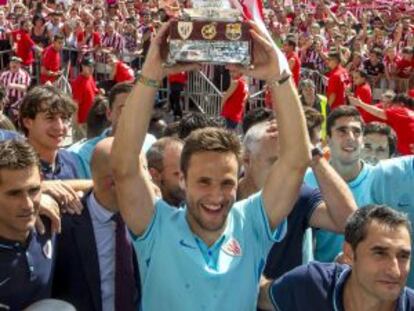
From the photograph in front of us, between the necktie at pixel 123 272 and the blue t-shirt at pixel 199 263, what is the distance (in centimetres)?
32

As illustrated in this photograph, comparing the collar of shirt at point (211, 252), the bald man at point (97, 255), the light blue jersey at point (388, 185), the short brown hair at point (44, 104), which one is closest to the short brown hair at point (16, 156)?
the bald man at point (97, 255)

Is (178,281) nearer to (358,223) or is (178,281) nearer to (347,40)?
(358,223)

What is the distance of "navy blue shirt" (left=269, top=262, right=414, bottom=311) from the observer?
10.4 feet

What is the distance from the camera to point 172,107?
47.9ft

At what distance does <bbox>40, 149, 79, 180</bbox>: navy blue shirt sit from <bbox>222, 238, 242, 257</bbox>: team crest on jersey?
4.95 ft

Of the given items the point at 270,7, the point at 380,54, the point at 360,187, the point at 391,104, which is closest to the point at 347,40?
the point at 380,54

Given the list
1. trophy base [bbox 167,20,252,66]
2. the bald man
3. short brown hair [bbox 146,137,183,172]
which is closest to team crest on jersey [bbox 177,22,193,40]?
trophy base [bbox 167,20,252,66]

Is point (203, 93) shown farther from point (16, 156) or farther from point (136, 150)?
point (16, 156)

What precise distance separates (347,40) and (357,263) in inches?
648

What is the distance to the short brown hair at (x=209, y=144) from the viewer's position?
129 inches

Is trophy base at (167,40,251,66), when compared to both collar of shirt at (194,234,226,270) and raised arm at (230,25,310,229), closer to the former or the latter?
raised arm at (230,25,310,229)

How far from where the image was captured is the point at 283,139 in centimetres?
345

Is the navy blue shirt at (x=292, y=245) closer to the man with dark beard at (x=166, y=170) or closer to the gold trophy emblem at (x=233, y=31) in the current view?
the man with dark beard at (x=166, y=170)

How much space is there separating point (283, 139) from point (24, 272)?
115 cm
